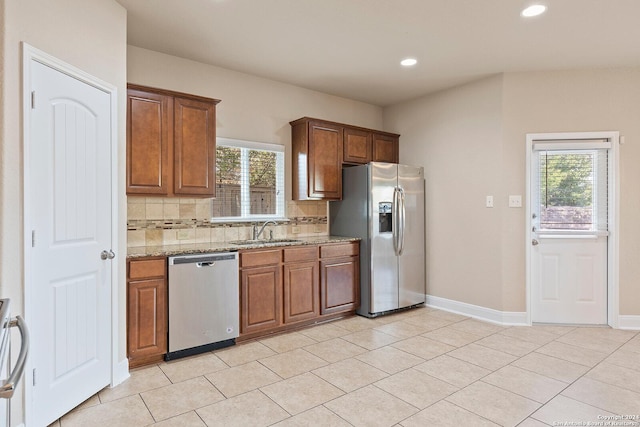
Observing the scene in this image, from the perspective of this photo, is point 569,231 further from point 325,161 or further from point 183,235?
point 183,235

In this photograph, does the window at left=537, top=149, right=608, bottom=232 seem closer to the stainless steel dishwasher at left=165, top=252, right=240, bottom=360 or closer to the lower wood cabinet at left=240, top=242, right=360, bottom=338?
the lower wood cabinet at left=240, top=242, right=360, bottom=338

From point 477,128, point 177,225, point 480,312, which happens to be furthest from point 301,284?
point 477,128

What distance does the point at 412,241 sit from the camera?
181 inches

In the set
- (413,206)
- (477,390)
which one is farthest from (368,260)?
(477,390)

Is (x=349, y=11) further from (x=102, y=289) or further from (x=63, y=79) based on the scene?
(x=102, y=289)

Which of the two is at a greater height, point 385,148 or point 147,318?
point 385,148

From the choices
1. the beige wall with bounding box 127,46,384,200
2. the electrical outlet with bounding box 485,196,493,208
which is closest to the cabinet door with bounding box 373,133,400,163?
the beige wall with bounding box 127,46,384,200

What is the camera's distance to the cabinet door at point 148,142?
300 centimetres

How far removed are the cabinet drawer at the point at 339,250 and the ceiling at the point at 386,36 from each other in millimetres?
1951

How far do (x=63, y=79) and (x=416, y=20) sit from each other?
2.54 metres

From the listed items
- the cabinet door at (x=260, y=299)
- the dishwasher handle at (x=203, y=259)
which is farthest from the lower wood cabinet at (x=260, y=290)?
the dishwasher handle at (x=203, y=259)

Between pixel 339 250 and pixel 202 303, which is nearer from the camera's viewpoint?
pixel 202 303

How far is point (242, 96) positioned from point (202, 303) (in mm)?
2287

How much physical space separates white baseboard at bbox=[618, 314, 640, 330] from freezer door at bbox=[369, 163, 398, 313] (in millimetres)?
2307
